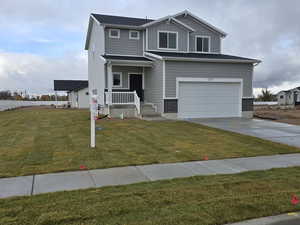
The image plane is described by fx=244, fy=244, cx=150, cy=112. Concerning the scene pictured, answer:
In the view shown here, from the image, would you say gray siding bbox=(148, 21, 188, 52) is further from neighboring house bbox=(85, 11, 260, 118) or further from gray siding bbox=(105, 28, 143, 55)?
gray siding bbox=(105, 28, 143, 55)

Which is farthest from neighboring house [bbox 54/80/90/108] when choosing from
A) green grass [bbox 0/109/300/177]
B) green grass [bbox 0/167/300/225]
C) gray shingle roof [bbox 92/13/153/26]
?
green grass [bbox 0/167/300/225]

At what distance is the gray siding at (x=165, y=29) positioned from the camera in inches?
708

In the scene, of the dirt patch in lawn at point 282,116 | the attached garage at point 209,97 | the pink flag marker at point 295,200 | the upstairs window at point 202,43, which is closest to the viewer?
the pink flag marker at point 295,200

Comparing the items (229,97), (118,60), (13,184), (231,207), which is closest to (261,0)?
(229,97)

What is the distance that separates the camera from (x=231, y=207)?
349cm

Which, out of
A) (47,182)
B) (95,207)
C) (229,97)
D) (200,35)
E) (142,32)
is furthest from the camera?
(200,35)

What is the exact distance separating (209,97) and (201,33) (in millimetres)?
6597

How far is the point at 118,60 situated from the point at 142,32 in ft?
13.9

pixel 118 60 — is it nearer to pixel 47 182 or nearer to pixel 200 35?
pixel 200 35

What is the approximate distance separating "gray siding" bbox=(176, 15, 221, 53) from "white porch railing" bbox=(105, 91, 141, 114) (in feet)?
22.3

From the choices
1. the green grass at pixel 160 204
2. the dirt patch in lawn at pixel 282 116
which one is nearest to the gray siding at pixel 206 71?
the dirt patch in lawn at pixel 282 116

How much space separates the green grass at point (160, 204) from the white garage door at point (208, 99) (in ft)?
36.4

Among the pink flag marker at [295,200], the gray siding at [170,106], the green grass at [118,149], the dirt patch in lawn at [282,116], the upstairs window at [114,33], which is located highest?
the upstairs window at [114,33]

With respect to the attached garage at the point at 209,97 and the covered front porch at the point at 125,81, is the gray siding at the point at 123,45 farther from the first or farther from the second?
the attached garage at the point at 209,97
